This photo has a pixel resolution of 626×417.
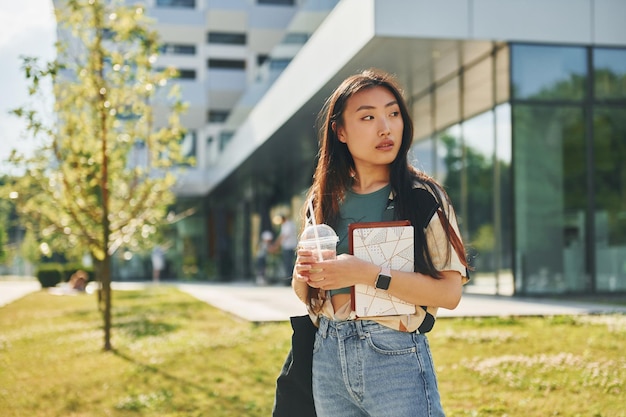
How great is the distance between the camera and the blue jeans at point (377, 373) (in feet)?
7.50

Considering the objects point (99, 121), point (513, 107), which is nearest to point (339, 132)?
point (99, 121)

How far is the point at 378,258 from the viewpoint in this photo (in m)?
2.32

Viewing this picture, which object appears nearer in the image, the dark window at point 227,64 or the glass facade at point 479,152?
the glass facade at point 479,152

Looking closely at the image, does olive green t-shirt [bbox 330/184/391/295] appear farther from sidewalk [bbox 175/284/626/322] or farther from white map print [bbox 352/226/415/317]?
sidewalk [bbox 175/284/626/322]

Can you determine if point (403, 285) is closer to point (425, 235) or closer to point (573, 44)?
point (425, 235)

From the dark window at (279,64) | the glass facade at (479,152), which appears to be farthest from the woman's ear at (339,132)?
the dark window at (279,64)

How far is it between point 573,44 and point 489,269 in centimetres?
427

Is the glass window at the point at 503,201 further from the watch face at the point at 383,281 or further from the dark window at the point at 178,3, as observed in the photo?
the dark window at the point at 178,3

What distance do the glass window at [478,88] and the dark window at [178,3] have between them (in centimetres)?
2689

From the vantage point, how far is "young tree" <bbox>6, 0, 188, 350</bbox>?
9.02m

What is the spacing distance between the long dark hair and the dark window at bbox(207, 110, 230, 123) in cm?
3674

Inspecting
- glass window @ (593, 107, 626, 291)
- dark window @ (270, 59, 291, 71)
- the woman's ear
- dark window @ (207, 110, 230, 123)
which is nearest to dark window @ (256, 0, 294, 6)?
dark window @ (207, 110, 230, 123)

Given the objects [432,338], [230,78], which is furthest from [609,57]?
[230,78]

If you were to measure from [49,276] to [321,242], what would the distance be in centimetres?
2810
